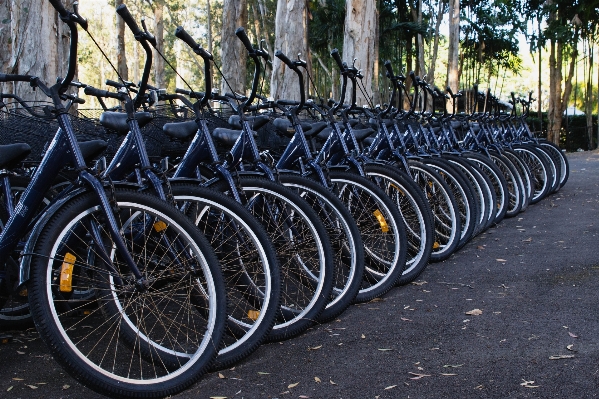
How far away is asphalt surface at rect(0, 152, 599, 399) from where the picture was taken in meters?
2.99

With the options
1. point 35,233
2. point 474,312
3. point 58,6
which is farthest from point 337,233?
point 58,6

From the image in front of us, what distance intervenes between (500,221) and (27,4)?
528 centimetres

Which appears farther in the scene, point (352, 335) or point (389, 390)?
point (352, 335)

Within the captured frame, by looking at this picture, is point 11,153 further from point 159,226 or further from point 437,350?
point 437,350

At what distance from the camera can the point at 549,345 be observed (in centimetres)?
345

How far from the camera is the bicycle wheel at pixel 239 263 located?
10.9 ft

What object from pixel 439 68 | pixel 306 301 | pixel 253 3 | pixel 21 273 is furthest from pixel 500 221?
pixel 439 68

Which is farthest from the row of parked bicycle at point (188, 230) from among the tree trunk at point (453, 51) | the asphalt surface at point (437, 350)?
the tree trunk at point (453, 51)

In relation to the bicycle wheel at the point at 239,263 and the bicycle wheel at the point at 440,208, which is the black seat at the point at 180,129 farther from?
the bicycle wheel at the point at 440,208

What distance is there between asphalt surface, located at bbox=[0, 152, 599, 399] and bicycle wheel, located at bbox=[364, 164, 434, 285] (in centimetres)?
14

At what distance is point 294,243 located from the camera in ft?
12.9

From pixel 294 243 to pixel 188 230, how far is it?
1.02 meters

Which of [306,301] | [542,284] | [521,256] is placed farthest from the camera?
[521,256]

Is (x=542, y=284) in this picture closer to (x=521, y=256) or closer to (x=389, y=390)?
(x=521, y=256)
